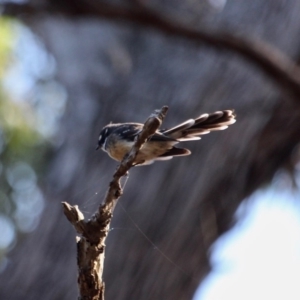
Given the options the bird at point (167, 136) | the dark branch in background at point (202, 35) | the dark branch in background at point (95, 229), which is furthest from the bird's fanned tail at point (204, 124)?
the dark branch in background at point (95, 229)

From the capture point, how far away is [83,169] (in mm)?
5535

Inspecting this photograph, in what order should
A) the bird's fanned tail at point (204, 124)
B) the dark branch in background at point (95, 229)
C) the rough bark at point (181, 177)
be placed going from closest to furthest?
the dark branch in background at point (95, 229), the bird's fanned tail at point (204, 124), the rough bark at point (181, 177)

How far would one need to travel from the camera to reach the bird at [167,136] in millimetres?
2842

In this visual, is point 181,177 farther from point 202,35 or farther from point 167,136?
point 167,136

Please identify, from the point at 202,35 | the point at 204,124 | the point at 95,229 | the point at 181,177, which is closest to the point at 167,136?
the point at 204,124

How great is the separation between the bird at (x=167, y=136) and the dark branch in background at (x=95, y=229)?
0.34m

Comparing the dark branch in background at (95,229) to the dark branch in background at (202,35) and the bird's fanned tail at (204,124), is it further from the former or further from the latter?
the dark branch in background at (202,35)

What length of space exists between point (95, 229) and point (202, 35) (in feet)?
5.20

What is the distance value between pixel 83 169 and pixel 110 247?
2.95ft

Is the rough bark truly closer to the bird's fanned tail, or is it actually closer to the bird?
the bird

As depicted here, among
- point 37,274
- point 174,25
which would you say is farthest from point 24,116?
point 174,25

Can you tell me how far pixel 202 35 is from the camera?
3471 millimetres

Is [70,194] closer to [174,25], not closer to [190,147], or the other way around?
[190,147]

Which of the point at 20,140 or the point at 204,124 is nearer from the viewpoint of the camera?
the point at 204,124
